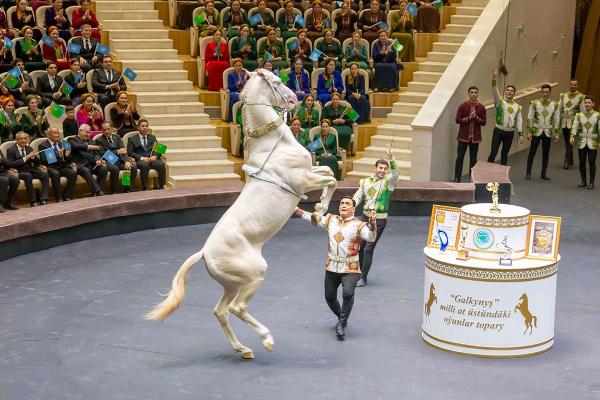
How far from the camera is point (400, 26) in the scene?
2156 cm

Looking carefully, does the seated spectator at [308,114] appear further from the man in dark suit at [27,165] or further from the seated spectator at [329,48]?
the man in dark suit at [27,165]

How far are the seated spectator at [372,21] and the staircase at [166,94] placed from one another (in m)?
3.83

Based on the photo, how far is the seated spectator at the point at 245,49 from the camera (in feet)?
65.3

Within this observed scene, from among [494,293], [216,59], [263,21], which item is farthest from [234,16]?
[494,293]

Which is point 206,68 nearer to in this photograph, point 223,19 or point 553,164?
point 223,19

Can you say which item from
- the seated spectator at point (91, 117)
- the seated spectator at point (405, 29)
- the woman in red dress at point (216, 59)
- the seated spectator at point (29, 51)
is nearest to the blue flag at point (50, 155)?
the seated spectator at point (91, 117)

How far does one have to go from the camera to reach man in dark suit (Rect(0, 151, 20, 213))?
1512 cm

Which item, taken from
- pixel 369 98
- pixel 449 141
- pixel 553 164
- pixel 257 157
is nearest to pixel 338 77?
pixel 369 98

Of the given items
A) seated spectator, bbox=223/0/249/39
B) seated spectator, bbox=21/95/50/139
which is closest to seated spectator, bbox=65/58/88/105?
seated spectator, bbox=21/95/50/139

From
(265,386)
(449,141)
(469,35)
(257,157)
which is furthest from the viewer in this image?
(469,35)

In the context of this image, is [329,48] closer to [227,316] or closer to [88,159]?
[88,159]

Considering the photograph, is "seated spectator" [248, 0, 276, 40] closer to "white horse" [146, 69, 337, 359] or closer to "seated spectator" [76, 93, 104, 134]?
"seated spectator" [76, 93, 104, 134]

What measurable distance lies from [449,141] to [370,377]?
10063 millimetres

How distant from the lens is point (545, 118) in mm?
19531
